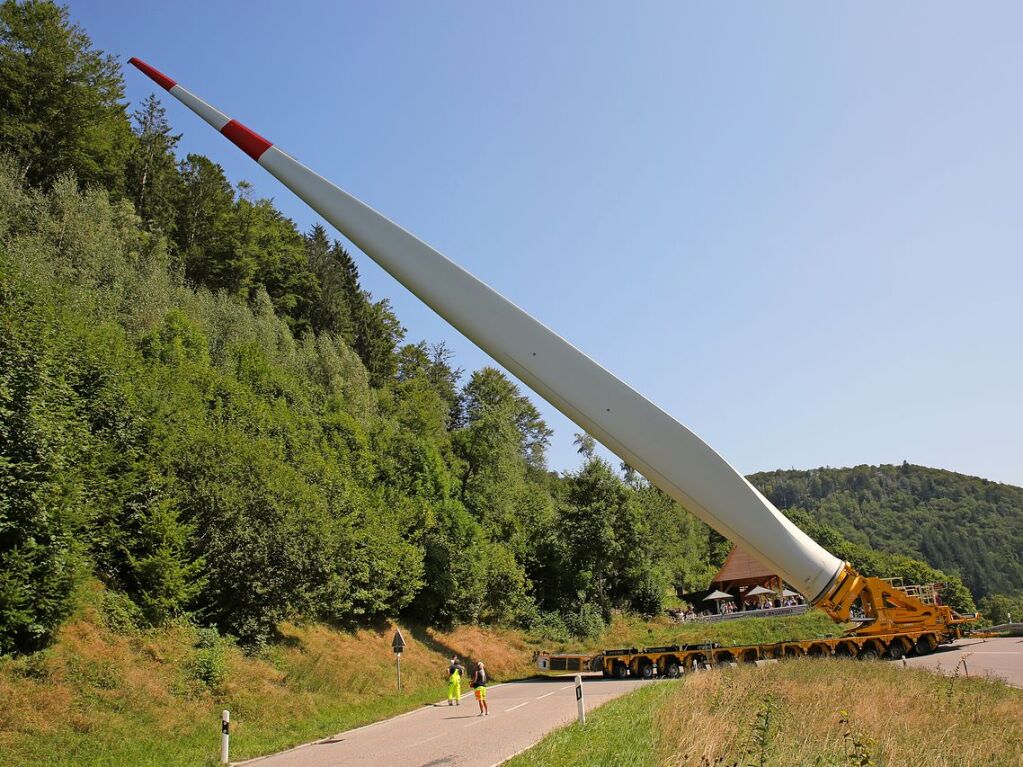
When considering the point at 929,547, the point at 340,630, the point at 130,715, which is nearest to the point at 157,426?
the point at 130,715

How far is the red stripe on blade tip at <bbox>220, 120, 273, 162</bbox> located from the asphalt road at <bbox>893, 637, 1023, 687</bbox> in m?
17.7

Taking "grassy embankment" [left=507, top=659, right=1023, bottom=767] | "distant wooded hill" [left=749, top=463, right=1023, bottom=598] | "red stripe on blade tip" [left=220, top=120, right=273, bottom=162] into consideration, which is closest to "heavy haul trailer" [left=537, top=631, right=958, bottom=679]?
"grassy embankment" [left=507, top=659, right=1023, bottom=767]

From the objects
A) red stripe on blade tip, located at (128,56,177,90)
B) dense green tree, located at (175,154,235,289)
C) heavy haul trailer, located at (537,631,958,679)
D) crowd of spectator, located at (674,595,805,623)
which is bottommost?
crowd of spectator, located at (674,595,805,623)

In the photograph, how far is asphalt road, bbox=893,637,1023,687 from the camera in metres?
17.7

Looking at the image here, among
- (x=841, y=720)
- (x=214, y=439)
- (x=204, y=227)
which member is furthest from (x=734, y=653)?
(x=204, y=227)

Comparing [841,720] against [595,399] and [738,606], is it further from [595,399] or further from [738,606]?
[738,606]

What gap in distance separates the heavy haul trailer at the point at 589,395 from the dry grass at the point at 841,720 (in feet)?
6.29

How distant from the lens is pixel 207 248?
184ft

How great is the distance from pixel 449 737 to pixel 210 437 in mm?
14066

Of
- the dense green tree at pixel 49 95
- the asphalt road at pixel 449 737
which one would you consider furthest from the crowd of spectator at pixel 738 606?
the dense green tree at pixel 49 95

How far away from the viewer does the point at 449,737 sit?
13773mm

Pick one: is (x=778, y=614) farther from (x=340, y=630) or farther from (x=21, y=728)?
(x=21, y=728)

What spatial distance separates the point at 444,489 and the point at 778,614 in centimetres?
2288

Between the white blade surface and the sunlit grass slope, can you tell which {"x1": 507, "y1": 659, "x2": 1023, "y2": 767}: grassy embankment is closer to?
the white blade surface
